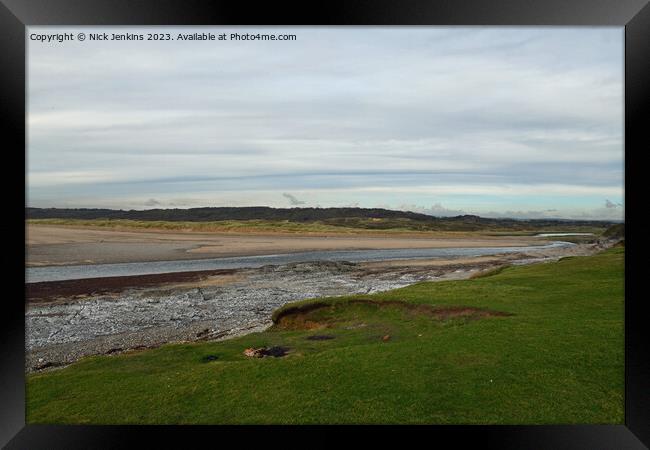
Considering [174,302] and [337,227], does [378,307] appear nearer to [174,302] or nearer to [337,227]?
[174,302]

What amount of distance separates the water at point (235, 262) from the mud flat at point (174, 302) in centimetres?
246

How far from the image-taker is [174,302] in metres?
28.6

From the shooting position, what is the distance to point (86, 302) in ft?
86.0

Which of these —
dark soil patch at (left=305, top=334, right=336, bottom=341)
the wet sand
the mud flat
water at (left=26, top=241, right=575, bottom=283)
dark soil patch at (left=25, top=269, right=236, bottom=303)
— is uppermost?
the wet sand

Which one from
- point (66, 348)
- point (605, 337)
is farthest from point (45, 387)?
point (605, 337)

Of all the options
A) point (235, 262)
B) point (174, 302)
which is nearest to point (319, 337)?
point (174, 302)

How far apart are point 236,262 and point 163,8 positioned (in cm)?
3937

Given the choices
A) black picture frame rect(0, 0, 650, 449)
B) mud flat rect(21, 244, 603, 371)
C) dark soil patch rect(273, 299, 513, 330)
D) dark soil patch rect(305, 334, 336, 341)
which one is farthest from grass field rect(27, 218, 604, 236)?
black picture frame rect(0, 0, 650, 449)

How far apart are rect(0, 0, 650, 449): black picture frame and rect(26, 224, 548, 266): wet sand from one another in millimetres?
23478

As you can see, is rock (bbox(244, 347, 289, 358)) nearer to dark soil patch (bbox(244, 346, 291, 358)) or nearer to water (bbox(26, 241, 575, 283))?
dark soil patch (bbox(244, 346, 291, 358))

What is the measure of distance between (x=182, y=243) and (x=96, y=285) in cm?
1995

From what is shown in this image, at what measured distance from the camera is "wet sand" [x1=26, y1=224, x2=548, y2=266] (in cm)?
3631

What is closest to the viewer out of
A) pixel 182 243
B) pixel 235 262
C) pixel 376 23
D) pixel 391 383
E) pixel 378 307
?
pixel 376 23
